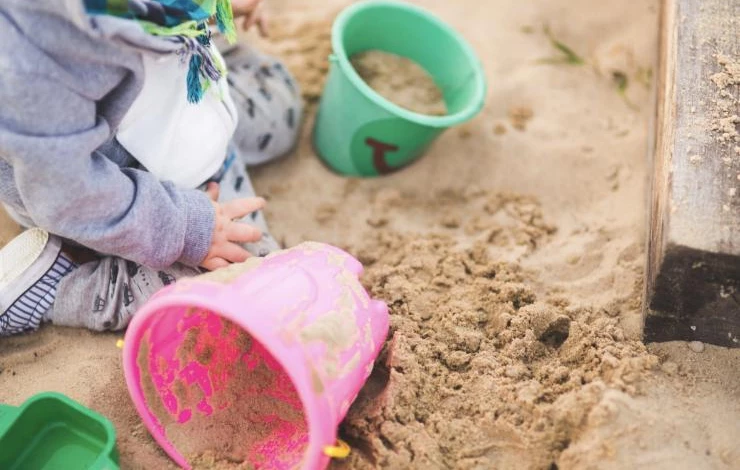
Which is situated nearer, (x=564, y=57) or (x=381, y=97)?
(x=381, y=97)

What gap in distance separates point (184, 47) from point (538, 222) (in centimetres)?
89

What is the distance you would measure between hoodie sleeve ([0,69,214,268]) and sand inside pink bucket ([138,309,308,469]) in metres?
0.15

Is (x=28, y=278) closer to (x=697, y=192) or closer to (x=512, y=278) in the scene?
(x=512, y=278)

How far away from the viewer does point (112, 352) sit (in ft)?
4.71

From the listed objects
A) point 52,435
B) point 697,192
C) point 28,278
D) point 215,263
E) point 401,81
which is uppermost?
point 697,192

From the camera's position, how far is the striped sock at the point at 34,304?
1.40 m

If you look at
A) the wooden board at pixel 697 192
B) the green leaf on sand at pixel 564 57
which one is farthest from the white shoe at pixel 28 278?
the green leaf on sand at pixel 564 57

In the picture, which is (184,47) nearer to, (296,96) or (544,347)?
(296,96)

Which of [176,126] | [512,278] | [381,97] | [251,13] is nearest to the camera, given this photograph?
[176,126]

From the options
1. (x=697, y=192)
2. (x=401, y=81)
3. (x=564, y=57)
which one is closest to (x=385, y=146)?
(x=401, y=81)

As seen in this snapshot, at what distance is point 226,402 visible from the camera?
133 cm

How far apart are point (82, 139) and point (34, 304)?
16.8 inches

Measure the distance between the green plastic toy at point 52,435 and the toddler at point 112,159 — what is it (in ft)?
0.71

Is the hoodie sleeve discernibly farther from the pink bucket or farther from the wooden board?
the wooden board
